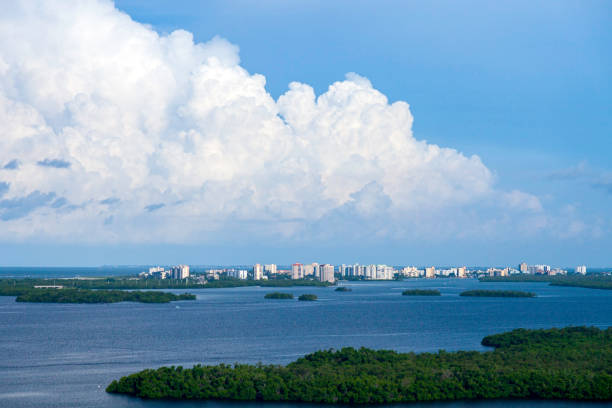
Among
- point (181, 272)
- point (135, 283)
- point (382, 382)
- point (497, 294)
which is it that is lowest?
point (382, 382)

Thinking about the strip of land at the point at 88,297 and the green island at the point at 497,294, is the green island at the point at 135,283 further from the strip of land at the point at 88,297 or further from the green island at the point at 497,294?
the green island at the point at 497,294

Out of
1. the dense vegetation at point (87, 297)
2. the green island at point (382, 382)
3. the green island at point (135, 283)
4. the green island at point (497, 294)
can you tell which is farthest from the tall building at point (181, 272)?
the green island at point (382, 382)

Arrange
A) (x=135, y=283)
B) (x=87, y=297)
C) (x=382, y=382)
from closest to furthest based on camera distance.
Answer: (x=382, y=382)
(x=87, y=297)
(x=135, y=283)

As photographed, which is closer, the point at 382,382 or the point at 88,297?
the point at 382,382

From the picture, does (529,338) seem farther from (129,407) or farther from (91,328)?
(91,328)

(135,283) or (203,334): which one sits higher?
(135,283)

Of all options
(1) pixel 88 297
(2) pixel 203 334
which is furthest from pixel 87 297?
(2) pixel 203 334

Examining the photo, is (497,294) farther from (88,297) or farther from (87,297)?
(87,297)
